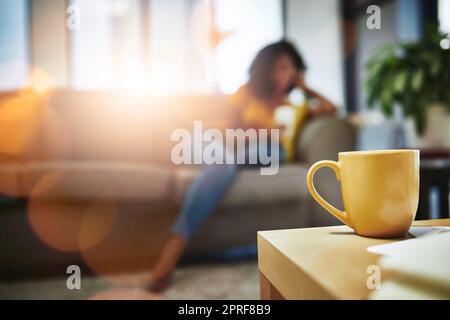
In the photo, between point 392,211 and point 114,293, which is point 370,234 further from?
point 114,293

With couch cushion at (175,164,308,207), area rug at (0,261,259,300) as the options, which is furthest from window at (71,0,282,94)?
area rug at (0,261,259,300)

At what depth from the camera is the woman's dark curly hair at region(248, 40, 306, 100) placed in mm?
1954

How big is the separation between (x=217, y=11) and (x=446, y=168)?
13.0ft

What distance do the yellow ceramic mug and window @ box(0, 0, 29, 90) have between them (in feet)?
13.2

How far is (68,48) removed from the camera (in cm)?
411

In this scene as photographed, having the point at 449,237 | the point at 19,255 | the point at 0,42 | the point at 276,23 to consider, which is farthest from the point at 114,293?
the point at 276,23

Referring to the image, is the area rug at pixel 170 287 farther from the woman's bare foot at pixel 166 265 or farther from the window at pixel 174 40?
the window at pixel 174 40

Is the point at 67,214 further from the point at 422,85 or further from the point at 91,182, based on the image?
the point at 422,85

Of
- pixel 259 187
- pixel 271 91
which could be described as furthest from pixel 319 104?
pixel 259 187

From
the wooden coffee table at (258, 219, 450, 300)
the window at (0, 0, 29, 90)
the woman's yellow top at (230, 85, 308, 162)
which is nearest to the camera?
the wooden coffee table at (258, 219, 450, 300)

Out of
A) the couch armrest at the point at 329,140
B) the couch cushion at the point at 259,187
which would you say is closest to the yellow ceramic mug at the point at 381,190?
the couch cushion at the point at 259,187

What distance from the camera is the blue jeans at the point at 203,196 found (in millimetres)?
1359

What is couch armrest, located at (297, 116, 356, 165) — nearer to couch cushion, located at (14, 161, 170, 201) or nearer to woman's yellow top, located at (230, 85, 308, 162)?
woman's yellow top, located at (230, 85, 308, 162)

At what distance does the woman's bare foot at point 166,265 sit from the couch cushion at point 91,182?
0.20 m
